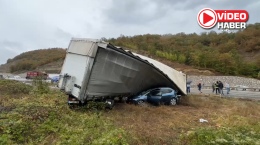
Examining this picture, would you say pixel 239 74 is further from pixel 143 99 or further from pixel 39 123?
pixel 39 123

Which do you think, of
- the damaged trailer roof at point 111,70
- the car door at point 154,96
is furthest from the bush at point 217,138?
the car door at point 154,96

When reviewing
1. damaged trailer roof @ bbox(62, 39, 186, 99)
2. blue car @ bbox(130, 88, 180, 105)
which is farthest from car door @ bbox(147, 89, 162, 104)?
damaged trailer roof @ bbox(62, 39, 186, 99)

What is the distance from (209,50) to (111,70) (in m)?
49.0

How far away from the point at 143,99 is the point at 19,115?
23.7 ft

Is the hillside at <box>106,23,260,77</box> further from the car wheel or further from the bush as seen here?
the bush

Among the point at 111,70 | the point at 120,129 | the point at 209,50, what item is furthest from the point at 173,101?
the point at 209,50

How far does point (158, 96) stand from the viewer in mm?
14172

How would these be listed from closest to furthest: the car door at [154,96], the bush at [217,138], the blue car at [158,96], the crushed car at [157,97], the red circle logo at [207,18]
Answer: the bush at [217,138] < the crushed car at [157,97] < the blue car at [158,96] < the car door at [154,96] < the red circle logo at [207,18]

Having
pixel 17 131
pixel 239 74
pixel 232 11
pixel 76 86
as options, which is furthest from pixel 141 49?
pixel 17 131

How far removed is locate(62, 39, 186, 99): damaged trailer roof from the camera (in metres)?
10.6

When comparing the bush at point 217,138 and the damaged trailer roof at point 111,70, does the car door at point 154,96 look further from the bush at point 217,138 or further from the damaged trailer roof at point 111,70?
the bush at point 217,138

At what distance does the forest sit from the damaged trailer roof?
35.1m

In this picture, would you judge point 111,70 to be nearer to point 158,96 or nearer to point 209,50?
point 158,96

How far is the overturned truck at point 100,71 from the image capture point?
10.6 metres
